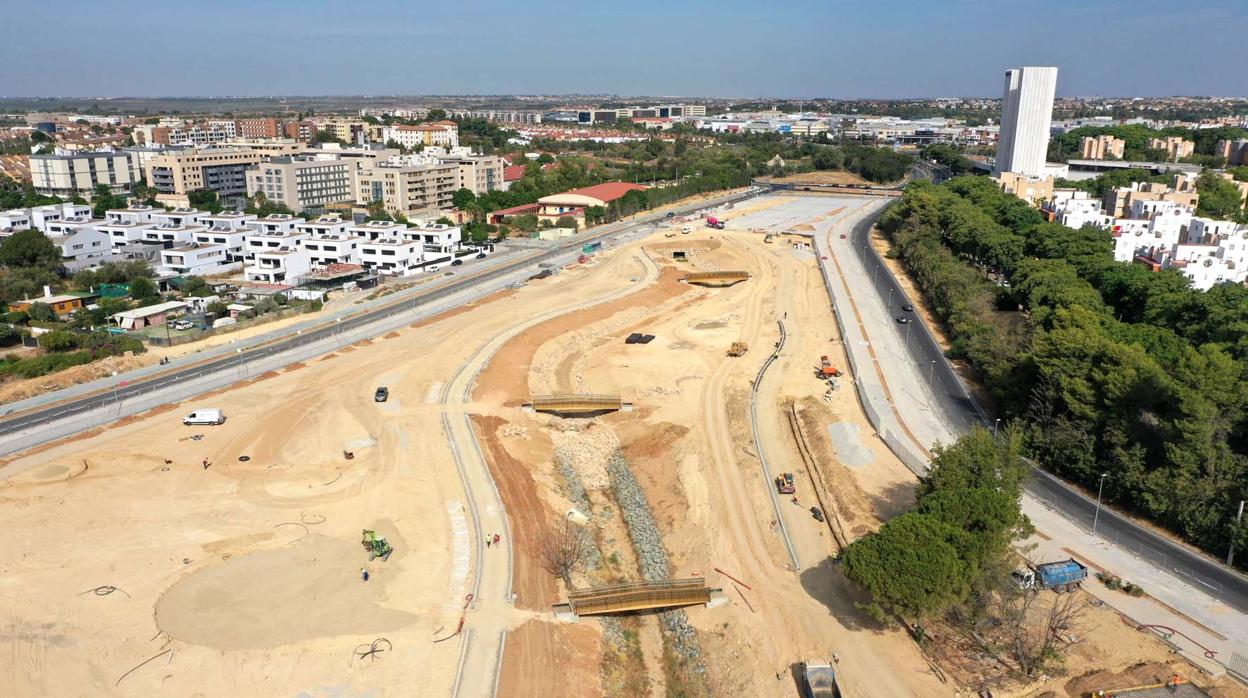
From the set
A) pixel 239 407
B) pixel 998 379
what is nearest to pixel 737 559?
pixel 998 379

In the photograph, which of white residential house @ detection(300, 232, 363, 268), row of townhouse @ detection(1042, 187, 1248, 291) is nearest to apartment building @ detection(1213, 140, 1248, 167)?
row of townhouse @ detection(1042, 187, 1248, 291)

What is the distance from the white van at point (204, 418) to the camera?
30250 millimetres

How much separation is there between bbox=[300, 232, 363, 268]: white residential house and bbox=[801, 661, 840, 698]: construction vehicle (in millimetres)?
47572

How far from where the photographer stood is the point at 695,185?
104 meters

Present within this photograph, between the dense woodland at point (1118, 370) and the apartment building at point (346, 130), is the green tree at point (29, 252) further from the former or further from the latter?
the apartment building at point (346, 130)

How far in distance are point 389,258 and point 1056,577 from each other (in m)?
47.9

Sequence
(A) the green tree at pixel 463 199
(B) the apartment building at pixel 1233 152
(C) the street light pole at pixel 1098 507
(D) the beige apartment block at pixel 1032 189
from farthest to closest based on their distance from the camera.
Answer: (B) the apartment building at pixel 1233 152
(A) the green tree at pixel 463 199
(D) the beige apartment block at pixel 1032 189
(C) the street light pole at pixel 1098 507

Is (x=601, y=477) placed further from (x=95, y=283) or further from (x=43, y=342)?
(x=95, y=283)

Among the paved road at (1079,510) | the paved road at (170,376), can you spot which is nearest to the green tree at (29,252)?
the paved road at (170,376)

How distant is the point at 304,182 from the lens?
81.9 m

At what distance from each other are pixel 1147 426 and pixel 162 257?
2264 inches

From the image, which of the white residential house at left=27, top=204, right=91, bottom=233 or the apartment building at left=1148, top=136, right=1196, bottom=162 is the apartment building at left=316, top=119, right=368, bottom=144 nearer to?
the white residential house at left=27, top=204, right=91, bottom=233

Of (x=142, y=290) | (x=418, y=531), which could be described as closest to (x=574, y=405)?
(x=418, y=531)

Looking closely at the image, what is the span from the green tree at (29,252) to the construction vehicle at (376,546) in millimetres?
43983
